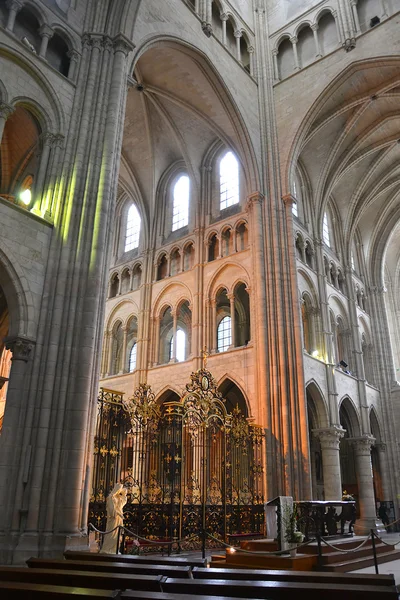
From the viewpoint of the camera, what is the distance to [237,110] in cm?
2125

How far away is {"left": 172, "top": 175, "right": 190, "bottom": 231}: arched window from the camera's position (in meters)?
25.6

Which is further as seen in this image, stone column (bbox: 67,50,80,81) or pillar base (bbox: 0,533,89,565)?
stone column (bbox: 67,50,80,81)

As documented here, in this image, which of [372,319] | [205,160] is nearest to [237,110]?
[205,160]

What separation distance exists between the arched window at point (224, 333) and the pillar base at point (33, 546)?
14.8 meters

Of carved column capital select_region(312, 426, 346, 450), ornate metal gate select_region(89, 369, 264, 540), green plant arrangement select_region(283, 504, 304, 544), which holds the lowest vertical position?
green plant arrangement select_region(283, 504, 304, 544)

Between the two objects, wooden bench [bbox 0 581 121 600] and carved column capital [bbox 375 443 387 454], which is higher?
carved column capital [bbox 375 443 387 454]

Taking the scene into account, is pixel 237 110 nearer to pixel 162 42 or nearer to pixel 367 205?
pixel 162 42

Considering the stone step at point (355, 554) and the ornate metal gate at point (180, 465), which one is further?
the ornate metal gate at point (180, 465)

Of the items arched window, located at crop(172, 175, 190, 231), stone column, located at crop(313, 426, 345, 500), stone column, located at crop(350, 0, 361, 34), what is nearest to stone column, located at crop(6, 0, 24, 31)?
arched window, located at crop(172, 175, 190, 231)

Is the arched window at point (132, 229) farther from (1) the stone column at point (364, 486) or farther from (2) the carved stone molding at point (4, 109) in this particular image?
(2) the carved stone molding at point (4, 109)

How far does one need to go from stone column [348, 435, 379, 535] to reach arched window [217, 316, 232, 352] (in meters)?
7.47

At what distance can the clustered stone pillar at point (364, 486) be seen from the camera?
2149cm

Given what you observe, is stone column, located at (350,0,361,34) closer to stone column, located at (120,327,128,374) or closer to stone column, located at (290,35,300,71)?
stone column, located at (290,35,300,71)

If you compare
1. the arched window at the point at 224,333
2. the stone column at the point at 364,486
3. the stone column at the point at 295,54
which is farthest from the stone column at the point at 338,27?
the stone column at the point at 364,486
